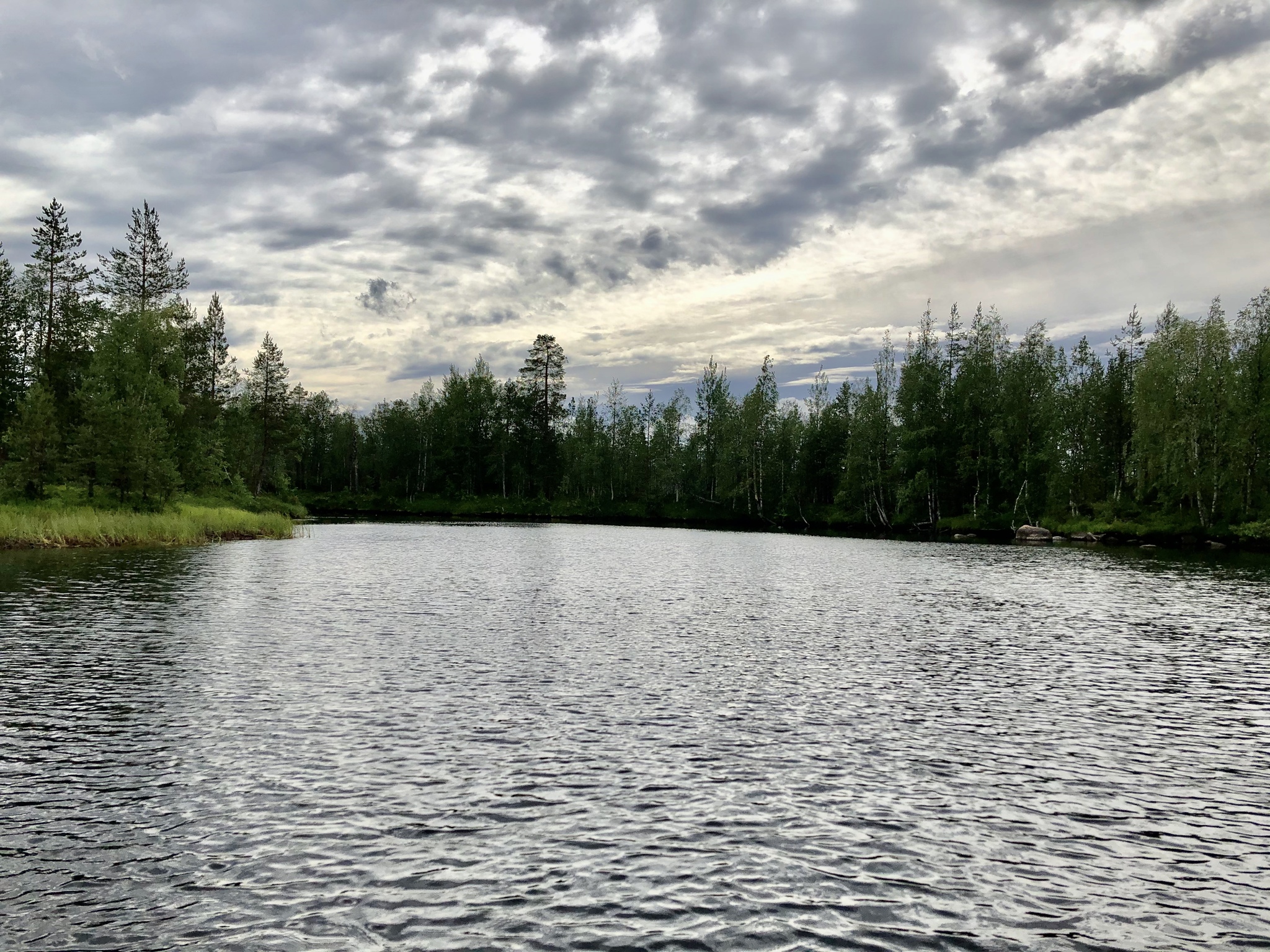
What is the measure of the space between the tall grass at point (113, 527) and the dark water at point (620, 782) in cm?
2621

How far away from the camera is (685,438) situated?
17138 cm

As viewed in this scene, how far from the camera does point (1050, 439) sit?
3637 inches

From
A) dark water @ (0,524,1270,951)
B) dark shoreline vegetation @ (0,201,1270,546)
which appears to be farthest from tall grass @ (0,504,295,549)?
dark water @ (0,524,1270,951)

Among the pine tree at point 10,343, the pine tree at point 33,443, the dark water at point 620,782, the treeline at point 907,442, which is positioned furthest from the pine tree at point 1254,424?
the pine tree at point 10,343

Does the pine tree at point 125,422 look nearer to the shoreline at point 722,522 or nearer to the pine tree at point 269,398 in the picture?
the pine tree at point 269,398

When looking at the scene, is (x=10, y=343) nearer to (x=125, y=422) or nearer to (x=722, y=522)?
(x=125, y=422)

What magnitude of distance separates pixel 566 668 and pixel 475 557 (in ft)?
118

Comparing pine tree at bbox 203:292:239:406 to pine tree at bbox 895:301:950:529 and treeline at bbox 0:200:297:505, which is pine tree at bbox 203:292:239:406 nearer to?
treeline at bbox 0:200:297:505

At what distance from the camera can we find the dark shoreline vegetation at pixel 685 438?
63.9 metres

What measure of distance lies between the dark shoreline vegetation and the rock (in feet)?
10.9

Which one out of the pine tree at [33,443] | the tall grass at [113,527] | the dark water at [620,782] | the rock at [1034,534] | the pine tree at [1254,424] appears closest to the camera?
the dark water at [620,782]

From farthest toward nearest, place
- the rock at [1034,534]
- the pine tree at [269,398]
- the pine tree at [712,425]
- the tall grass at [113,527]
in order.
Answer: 1. the pine tree at [712,425]
2. the pine tree at [269,398]
3. the rock at [1034,534]
4. the tall grass at [113,527]

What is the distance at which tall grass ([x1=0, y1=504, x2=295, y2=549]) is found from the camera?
5050 centimetres

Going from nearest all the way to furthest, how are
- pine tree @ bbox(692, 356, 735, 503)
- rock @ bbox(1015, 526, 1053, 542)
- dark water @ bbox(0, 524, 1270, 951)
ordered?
dark water @ bbox(0, 524, 1270, 951) → rock @ bbox(1015, 526, 1053, 542) → pine tree @ bbox(692, 356, 735, 503)
